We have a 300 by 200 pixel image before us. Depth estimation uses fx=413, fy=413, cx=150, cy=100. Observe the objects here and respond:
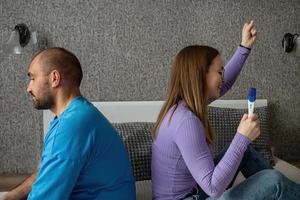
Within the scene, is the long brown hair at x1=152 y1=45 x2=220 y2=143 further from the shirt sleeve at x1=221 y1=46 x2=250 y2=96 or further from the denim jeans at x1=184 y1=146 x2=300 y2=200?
the shirt sleeve at x1=221 y1=46 x2=250 y2=96

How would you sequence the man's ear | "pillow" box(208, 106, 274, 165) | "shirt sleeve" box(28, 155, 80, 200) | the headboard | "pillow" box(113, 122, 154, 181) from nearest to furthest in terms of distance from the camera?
"shirt sleeve" box(28, 155, 80, 200) → the man's ear → "pillow" box(113, 122, 154, 181) → "pillow" box(208, 106, 274, 165) → the headboard

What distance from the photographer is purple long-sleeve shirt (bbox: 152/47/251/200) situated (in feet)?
4.17

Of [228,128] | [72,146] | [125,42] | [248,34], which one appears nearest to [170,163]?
[72,146]

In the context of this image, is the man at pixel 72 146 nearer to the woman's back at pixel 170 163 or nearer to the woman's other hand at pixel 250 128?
the woman's back at pixel 170 163

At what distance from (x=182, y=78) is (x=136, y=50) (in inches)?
39.0

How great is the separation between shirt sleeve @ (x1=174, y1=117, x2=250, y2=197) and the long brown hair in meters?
0.10

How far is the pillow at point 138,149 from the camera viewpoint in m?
1.94

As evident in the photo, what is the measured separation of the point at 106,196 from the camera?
1209 millimetres

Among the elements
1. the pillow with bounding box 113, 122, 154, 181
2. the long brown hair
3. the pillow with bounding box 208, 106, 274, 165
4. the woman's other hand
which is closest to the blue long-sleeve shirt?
the long brown hair

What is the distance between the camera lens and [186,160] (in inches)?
50.8

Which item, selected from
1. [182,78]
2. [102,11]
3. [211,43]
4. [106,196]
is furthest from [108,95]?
[106,196]

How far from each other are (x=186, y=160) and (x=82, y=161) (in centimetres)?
34

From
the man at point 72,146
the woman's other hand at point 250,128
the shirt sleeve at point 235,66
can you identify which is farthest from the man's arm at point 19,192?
the shirt sleeve at point 235,66

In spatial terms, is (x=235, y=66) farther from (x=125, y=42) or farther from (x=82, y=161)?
(x=82, y=161)
